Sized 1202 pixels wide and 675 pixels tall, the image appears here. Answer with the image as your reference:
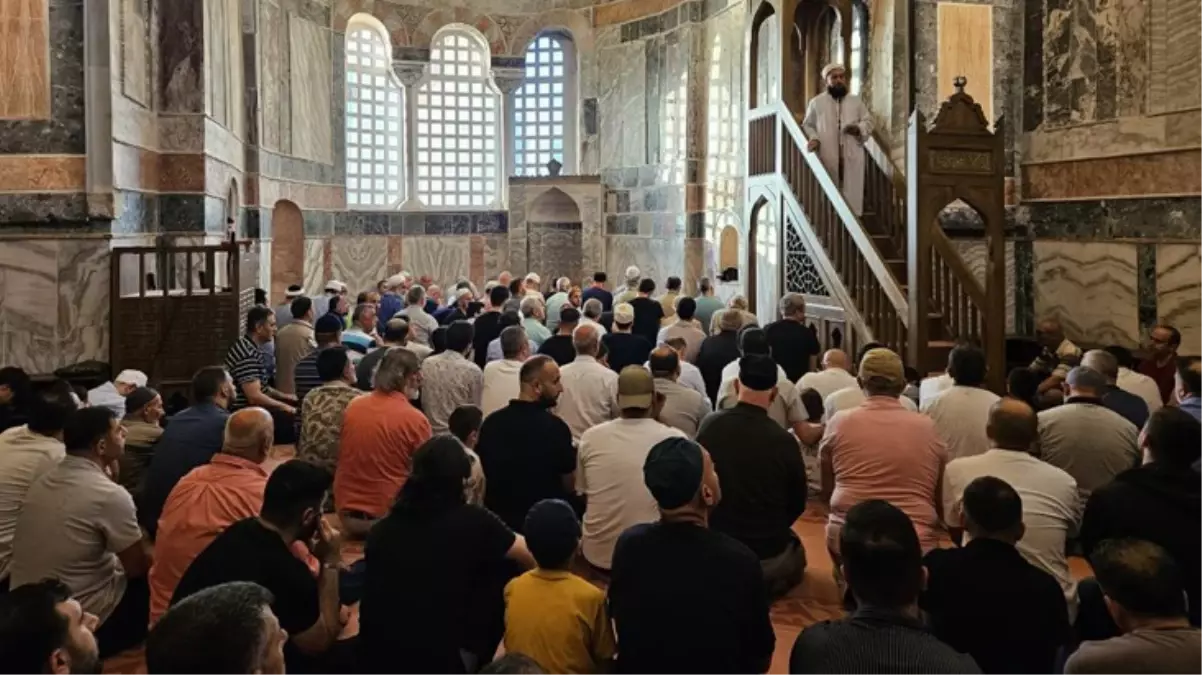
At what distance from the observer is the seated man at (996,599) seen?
3234mm

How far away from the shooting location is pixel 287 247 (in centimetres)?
1839

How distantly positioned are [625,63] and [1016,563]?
A: 57.5 feet

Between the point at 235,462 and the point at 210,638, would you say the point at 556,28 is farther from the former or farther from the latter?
the point at 210,638

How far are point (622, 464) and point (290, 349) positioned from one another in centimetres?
495

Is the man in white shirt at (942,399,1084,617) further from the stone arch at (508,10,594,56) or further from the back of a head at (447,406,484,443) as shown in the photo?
the stone arch at (508,10,594,56)

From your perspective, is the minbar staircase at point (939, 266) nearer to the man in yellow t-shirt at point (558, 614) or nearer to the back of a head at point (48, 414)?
the man in yellow t-shirt at point (558, 614)

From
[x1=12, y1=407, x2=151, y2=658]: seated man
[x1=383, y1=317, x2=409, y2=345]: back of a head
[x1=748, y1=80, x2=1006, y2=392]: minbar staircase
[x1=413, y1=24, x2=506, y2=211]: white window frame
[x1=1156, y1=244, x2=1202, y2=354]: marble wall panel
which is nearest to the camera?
[x1=12, y1=407, x2=151, y2=658]: seated man

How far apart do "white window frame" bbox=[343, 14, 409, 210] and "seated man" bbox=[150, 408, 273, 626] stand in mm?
16226

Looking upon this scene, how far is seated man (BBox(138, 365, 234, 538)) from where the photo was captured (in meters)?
5.20

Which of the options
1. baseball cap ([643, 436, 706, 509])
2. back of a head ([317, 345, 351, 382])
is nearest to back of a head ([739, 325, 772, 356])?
back of a head ([317, 345, 351, 382])

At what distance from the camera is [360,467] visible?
5.88 m

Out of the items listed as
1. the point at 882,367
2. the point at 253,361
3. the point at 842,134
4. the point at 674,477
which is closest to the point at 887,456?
the point at 882,367

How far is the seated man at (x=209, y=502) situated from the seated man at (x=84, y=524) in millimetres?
327

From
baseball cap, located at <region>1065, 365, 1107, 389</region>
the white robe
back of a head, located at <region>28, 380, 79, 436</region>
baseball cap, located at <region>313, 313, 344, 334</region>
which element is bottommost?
back of a head, located at <region>28, 380, 79, 436</region>
